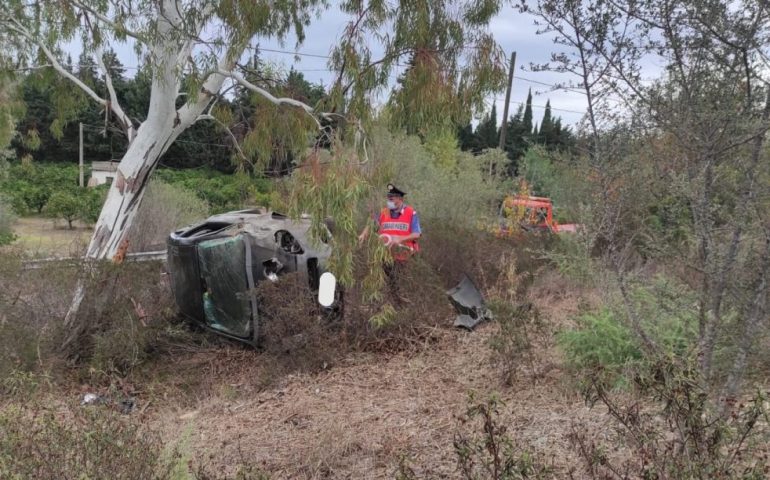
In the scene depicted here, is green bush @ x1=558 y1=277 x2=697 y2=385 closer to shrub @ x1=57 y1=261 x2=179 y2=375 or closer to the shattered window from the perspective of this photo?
the shattered window

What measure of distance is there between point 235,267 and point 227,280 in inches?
6.7

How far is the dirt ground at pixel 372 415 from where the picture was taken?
352 centimetres

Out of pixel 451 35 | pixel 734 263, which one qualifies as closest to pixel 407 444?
pixel 734 263

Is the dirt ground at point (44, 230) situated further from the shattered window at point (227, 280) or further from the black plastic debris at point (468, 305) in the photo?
the black plastic debris at point (468, 305)

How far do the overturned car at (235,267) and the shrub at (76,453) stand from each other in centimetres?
343

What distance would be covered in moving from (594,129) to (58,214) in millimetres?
25695

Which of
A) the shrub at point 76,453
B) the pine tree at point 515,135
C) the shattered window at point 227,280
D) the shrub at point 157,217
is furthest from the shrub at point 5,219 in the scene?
the pine tree at point 515,135

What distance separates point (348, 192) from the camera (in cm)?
409

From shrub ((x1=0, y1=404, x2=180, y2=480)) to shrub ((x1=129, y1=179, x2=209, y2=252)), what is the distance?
326 inches

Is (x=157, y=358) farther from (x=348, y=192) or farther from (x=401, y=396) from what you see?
(x=348, y=192)

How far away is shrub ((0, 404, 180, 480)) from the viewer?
2238 mm

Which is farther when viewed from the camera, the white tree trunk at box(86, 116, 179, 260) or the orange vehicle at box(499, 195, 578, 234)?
the orange vehicle at box(499, 195, 578, 234)

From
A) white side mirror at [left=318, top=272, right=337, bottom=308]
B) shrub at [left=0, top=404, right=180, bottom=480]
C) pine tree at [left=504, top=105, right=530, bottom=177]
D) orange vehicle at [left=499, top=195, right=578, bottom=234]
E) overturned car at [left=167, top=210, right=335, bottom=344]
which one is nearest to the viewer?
shrub at [left=0, top=404, right=180, bottom=480]

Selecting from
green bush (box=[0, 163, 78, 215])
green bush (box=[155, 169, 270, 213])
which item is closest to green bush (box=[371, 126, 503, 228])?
green bush (box=[155, 169, 270, 213])
